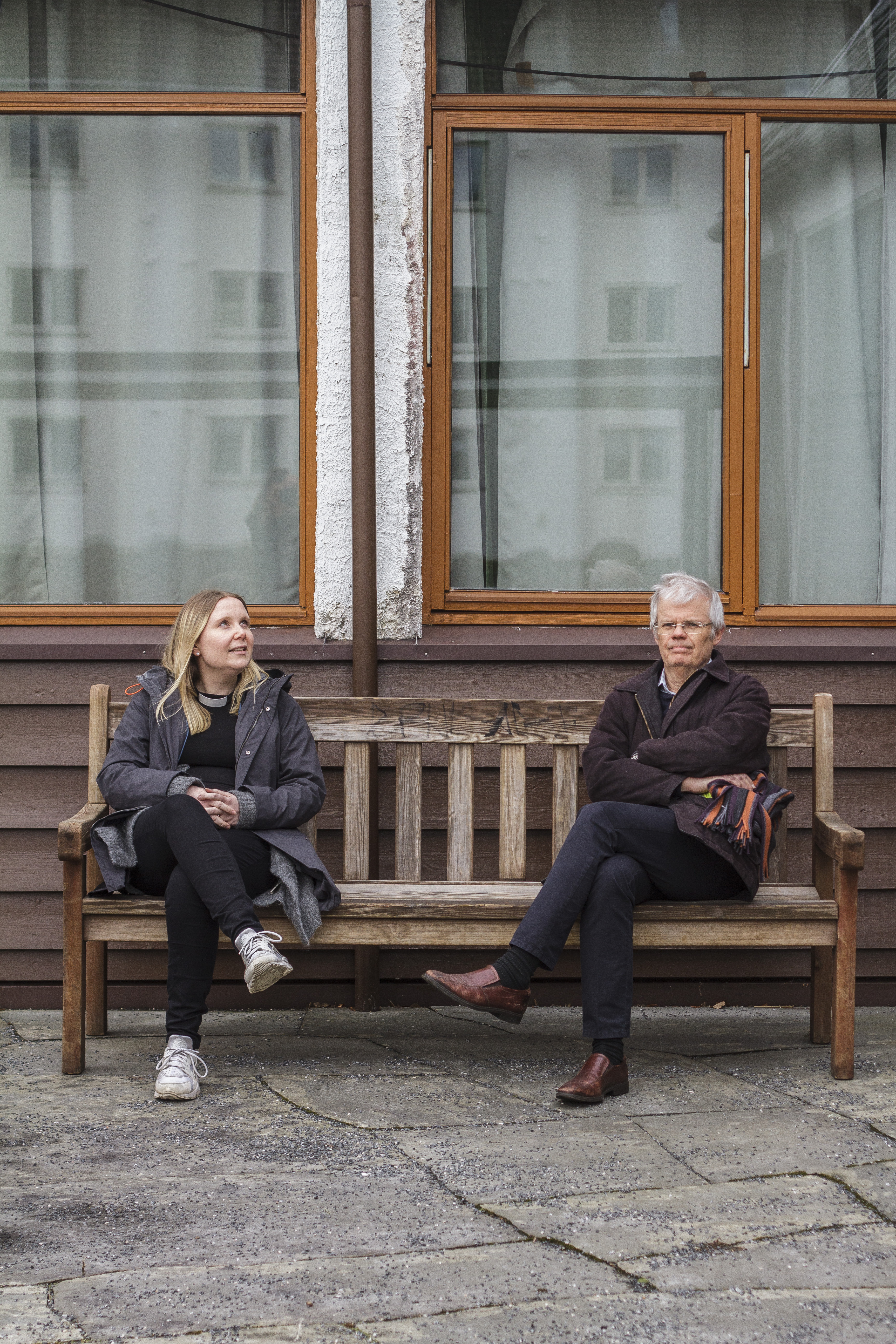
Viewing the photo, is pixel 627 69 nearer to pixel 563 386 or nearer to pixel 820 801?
pixel 563 386

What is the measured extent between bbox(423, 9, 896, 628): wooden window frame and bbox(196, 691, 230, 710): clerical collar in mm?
904

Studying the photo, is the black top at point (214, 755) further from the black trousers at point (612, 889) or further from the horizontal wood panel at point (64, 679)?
the black trousers at point (612, 889)

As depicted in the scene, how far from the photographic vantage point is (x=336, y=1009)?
168 inches

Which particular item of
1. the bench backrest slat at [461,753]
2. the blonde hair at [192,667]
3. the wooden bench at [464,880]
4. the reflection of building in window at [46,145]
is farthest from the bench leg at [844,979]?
the reflection of building in window at [46,145]

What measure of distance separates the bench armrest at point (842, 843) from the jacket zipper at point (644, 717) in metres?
0.56

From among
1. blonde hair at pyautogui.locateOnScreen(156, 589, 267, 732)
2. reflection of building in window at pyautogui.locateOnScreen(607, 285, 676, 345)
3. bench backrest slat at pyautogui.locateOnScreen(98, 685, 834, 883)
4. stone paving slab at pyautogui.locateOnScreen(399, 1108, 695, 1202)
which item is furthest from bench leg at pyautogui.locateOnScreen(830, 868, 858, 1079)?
reflection of building in window at pyautogui.locateOnScreen(607, 285, 676, 345)

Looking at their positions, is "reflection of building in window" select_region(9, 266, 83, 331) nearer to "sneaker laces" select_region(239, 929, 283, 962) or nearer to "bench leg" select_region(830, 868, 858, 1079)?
"sneaker laces" select_region(239, 929, 283, 962)

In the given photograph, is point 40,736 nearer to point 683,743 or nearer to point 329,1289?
point 683,743

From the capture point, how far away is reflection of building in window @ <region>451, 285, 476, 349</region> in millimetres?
4547

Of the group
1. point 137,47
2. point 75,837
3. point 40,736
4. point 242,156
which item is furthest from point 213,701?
point 137,47

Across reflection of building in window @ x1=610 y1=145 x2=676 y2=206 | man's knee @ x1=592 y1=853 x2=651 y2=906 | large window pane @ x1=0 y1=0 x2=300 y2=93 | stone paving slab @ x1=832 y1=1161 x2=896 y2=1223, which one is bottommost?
stone paving slab @ x1=832 y1=1161 x2=896 y2=1223

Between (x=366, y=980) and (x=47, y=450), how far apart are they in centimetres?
214

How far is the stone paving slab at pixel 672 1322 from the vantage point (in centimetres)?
204

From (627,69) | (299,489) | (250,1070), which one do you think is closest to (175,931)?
(250,1070)
